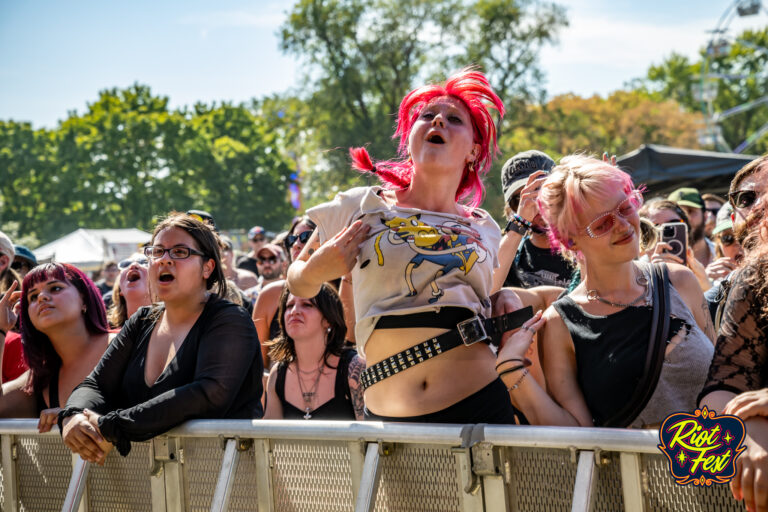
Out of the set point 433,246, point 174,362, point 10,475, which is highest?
point 433,246

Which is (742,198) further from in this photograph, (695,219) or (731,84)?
(731,84)

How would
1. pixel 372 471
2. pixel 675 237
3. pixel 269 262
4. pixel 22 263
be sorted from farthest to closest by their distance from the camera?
1. pixel 269 262
2. pixel 22 263
3. pixel 675 237
4. pixel 372 471

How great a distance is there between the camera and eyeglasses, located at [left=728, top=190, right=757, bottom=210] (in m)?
2.87

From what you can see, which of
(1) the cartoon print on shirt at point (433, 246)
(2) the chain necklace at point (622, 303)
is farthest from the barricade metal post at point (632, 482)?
(1) the cartoon print on shirt at point (433, 246)

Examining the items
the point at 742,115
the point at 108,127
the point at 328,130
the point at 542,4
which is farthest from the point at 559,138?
the point at 108,127

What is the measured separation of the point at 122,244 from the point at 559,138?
1747 cm

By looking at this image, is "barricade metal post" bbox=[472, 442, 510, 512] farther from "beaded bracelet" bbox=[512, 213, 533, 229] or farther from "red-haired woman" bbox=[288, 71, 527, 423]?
"beaded bracelet" bbox=[512, 213, 533, 229]

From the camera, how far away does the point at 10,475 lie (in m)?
3.98

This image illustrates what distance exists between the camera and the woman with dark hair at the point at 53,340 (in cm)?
437

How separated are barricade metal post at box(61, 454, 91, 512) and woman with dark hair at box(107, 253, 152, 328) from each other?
205 centimetres

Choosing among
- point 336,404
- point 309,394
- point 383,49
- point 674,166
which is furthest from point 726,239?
point 383,49

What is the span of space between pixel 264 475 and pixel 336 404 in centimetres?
137

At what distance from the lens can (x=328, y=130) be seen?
29047 millimetres

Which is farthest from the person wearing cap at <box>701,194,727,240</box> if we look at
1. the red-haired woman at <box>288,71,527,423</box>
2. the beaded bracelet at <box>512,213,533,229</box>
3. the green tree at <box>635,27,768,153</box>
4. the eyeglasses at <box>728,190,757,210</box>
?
the green tree at <box>635,27,768,153</box>
